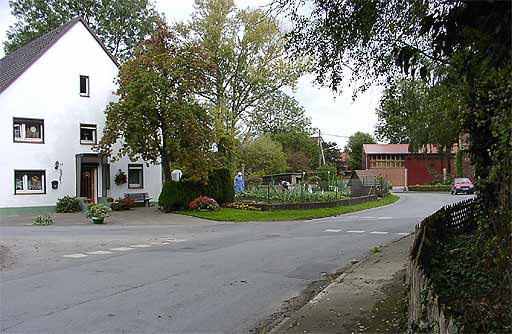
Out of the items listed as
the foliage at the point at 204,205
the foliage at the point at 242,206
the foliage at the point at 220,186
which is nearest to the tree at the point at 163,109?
the foliage at the point at 204,205

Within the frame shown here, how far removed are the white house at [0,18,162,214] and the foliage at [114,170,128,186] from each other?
0.94 feet

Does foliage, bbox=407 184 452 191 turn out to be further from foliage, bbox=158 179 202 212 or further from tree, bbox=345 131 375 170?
foliage, bbox=158 179 202 212

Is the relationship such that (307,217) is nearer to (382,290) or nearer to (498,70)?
(382,290)

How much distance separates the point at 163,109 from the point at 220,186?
6066 mm

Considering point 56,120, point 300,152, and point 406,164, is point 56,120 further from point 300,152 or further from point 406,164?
point 406,164

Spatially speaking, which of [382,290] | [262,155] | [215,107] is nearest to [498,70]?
[382,290]

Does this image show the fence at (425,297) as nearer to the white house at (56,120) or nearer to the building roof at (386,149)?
the white house at (56,120)

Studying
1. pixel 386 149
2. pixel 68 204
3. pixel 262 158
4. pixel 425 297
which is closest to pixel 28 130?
pixel 68 204

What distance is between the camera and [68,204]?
31.2m

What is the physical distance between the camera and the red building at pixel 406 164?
225ft

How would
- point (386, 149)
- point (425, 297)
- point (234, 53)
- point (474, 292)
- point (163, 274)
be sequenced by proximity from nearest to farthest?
point (425, 297) → point (474, 292) → point (163, 274) → point (234, 53) → point (386, 149)

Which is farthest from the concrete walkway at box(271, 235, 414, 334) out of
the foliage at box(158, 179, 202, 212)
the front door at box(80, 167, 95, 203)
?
the front door at box(80, 167, 95, 203)

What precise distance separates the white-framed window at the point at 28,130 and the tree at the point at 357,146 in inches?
2581

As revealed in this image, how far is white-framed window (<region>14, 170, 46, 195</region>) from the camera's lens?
30.7 metres
